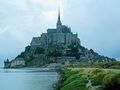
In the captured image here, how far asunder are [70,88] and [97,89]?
20.8 ft

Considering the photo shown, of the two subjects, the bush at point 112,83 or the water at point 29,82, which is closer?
the bush at point 112,83

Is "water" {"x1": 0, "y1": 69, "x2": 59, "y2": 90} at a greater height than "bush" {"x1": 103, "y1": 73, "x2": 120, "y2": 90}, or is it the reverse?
"bush" {"x1": 103, "y1": 73, "x2": 120, "y2": 90}

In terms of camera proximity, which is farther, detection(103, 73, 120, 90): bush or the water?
the water

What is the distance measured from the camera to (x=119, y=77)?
75.3 feet

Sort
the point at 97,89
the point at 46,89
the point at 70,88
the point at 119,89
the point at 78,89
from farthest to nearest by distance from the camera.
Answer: the point at 46,89 → the point at 70,88 → the point at 78,89 → the point at 97,89 → the point at 119,89

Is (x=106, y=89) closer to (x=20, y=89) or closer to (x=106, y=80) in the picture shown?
(x=106, y=80)

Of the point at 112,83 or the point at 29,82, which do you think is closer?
the point at 112,83

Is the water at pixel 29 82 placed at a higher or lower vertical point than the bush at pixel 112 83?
lower

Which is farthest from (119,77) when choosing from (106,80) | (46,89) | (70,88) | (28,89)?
(28,89)

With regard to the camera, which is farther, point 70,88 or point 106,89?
point 70,88

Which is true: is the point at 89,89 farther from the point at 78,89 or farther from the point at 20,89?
the point at 20,89

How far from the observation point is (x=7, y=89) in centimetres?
5222

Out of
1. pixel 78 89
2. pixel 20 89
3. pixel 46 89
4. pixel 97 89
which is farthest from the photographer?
pixel 20 89

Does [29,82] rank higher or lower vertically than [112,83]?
lower
